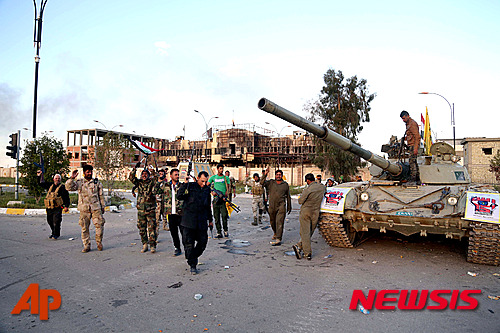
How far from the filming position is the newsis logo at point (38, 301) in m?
3.86

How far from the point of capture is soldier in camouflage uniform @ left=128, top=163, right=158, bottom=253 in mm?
6578

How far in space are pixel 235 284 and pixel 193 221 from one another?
114 cm

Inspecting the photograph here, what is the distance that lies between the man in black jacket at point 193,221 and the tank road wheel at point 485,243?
439 centimetres

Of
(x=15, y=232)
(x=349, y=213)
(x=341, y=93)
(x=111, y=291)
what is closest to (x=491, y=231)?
(x=349, y=213)

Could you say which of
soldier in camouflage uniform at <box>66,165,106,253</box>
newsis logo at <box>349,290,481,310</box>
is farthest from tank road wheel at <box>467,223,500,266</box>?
soldier in camouflage uniform at <box>66,165,106,253</box>

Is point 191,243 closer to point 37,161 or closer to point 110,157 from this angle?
point 37,161

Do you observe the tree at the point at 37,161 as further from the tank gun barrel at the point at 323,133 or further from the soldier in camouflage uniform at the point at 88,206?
the tank gun barrel at the point at 323,133

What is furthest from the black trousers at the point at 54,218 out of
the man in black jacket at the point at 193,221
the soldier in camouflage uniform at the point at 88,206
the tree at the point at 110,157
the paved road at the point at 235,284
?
the tree at the point at 110,157

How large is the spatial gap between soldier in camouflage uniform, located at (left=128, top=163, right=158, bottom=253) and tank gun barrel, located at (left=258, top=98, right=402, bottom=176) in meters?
2.95

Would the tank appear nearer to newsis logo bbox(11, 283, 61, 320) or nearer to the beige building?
newsis logo bbox(11, 283, 61, 320)

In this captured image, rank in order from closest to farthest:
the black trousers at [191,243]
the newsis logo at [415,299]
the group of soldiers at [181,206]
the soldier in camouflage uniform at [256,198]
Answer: the newsis logo at [415,299]
the black trousers at [191,243]
the group of soldiers at [181,206]
the soldier in camouflage uniform at [256,198]

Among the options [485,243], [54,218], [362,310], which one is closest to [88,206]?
[54,218]

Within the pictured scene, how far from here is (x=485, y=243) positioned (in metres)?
5.58

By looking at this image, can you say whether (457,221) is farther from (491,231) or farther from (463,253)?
(463,253)
